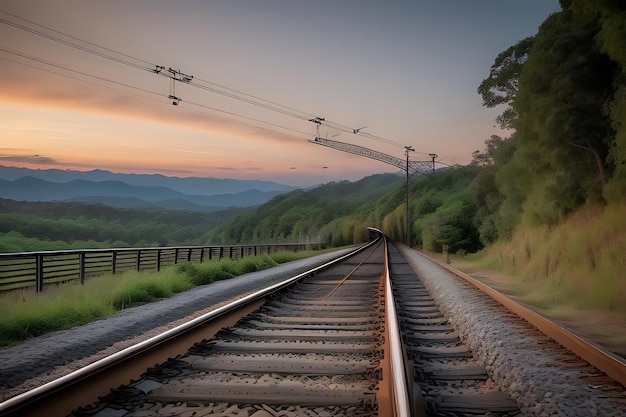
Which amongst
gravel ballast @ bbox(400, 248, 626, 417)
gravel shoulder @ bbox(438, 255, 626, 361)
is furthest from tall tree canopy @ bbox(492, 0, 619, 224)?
gravel ballast @ bbox(400, 248, 626, 417)

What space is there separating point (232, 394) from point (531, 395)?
2.44 meters

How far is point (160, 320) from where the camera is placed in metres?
8.59

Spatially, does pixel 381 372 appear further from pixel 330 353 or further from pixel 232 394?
pixel 232 394

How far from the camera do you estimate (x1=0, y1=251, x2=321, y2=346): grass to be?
791cm

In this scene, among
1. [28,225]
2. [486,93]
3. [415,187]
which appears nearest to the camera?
[486,93]

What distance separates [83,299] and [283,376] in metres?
7.35

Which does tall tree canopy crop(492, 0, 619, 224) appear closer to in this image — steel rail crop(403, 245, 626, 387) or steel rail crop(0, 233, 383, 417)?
steel rail crop(403, 245, 626, 387)

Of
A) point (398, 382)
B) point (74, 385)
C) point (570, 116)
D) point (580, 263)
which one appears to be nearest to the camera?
point (398, 382)

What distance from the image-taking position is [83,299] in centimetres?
1019

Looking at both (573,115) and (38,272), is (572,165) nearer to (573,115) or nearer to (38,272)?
(573,115)

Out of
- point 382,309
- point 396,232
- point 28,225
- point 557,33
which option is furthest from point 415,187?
point 382,309

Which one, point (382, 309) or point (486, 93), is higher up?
point (486, 93)

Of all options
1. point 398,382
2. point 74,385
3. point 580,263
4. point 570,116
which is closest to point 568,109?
point 570,116

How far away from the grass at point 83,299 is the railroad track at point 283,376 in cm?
344
